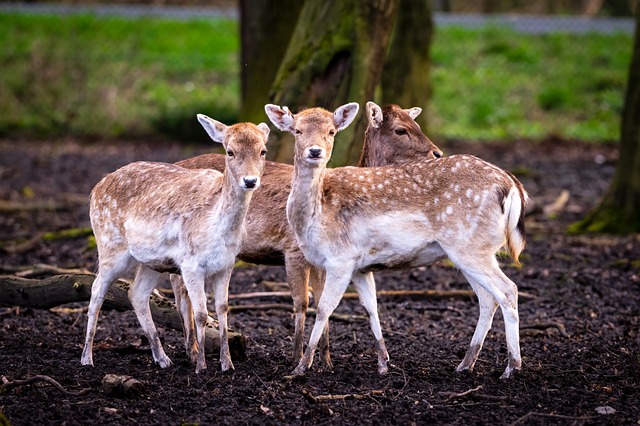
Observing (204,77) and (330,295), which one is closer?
(330,295)

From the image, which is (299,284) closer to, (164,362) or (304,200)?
(304,200)

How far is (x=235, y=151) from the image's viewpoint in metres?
6.15

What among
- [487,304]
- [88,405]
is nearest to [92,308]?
[88,405]

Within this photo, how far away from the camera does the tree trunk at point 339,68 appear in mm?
8820

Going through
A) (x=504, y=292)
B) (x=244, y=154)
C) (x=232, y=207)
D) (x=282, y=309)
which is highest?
(x=244, y=154)

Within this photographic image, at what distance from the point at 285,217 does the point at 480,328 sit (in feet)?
4.88

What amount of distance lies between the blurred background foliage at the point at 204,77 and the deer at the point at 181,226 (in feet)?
29.9

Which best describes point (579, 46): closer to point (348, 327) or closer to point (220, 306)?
point (348, 327)

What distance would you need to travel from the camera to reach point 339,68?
8.91 m

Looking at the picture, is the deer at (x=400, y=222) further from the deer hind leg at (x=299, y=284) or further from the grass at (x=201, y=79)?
the grass at (x=201, y=79)

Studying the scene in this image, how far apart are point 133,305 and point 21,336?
101 cm

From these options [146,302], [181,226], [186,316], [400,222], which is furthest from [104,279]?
[400,222]

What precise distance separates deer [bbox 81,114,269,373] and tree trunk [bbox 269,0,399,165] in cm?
213

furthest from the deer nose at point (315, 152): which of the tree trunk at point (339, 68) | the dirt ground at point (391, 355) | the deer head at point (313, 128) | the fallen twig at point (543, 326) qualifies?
the tree trunk at point (339, 68)
